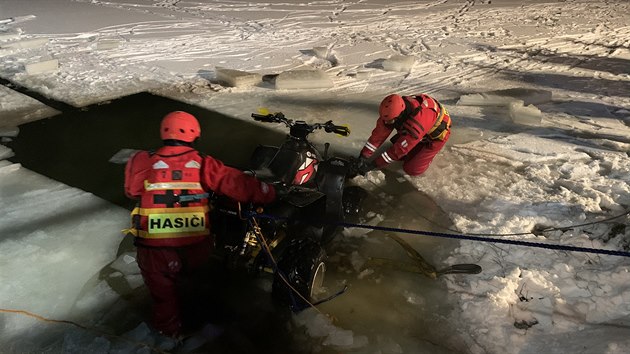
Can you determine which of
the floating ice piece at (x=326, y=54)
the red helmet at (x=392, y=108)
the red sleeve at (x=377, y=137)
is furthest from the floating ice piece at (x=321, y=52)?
the red helmet at (x=392, y=108)

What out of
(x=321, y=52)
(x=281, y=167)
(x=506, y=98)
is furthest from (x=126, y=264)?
(x=321, y=52)

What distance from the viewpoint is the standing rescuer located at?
277 centimetres

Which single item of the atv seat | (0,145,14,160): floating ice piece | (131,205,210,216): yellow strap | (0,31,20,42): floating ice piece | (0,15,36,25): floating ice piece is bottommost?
(0,145,14,160): floating ice piece

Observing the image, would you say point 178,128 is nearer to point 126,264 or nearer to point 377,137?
point 126,264

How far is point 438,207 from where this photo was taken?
4.50m

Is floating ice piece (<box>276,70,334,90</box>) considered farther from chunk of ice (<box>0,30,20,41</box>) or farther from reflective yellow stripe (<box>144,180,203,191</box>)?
chunk of ice (<box>0,30,20,41</box>)

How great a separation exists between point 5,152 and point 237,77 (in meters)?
3.54

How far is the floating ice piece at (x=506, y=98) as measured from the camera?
698 centimetres

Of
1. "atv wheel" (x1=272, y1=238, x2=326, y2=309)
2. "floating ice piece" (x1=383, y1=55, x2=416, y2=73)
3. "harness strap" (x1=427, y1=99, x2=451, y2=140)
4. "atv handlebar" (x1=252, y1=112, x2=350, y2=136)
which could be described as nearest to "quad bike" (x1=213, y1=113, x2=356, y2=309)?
"atv wheel" (x1=272, y1=238, x2=326, y2=309)

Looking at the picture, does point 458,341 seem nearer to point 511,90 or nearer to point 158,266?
point 158,266

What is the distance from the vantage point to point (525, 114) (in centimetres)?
645

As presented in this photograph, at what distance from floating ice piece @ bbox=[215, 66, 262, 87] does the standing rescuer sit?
16.3 feet

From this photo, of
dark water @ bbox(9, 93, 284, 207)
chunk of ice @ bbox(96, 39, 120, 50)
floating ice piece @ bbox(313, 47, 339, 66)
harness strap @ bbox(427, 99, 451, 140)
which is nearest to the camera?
harness strap @ bbox(427, 99, 451, 140)

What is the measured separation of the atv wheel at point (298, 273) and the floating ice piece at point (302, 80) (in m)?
4.94
